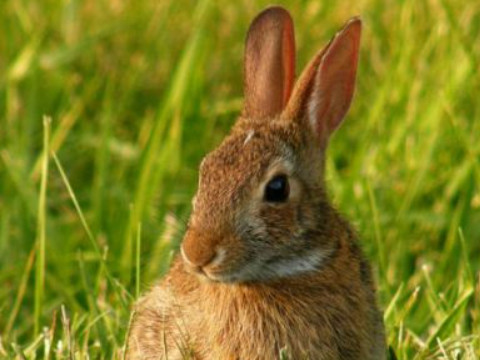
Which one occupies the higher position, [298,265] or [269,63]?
[269,63]

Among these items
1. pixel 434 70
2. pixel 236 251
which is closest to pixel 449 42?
pixel 434 70

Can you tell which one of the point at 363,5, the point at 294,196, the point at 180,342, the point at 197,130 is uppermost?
the point at 363,5

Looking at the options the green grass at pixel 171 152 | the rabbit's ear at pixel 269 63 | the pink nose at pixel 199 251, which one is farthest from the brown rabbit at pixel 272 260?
the green grass at pixel 171 152

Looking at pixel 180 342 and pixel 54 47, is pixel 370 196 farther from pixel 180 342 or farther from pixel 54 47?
pixel 54 47

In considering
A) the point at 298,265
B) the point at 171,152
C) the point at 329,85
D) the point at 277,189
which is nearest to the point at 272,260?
the point at 298,265

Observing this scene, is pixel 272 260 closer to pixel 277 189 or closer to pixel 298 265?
pixel 298 265

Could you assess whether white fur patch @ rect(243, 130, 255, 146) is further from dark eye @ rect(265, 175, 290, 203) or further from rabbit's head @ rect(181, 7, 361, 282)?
dark eye @ rect(265, 175, 290, 203)

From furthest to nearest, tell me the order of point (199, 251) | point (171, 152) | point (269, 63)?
point (171, 152) < point (269, 63) < point (199, 251)
